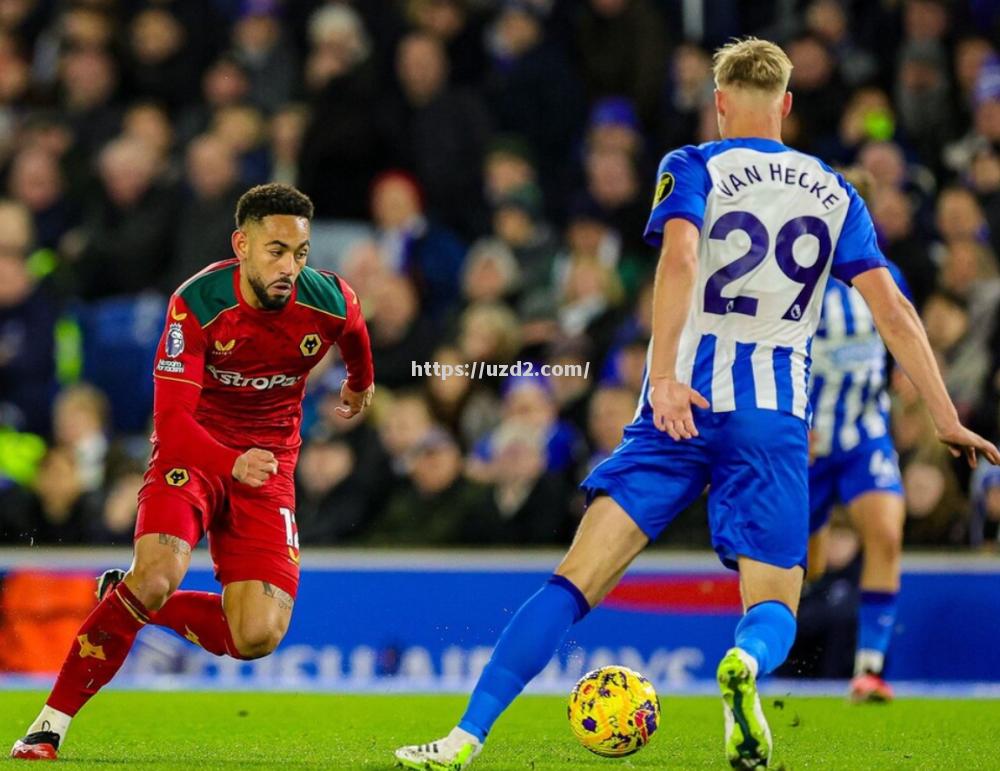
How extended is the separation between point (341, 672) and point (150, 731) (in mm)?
2960

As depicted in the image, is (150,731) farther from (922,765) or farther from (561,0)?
(561,0)

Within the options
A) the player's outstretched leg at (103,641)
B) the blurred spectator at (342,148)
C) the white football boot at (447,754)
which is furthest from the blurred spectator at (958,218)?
the white football boot at (447,754)

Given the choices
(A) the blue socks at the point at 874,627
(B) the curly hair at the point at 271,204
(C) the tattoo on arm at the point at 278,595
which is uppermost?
(B) the curly hair at the point at 271,204

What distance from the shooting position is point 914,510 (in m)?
10.3

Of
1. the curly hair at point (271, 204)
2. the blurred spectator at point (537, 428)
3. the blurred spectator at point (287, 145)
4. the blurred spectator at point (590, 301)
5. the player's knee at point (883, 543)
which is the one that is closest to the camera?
the curly hair at point (271, 204)

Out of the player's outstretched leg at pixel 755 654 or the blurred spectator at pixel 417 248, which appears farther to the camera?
the blurred spectator at pixel 417 248

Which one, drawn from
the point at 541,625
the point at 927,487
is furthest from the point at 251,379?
the point at 927,487

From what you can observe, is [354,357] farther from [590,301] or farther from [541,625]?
[590,301]

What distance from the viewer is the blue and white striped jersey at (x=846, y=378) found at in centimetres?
877

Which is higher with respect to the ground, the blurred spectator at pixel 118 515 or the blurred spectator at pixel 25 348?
the blurred spectator at pixel 25 348

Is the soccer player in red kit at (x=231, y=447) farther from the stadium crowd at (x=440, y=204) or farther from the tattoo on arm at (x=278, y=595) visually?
the stadium crowd at (x=440, y=204)

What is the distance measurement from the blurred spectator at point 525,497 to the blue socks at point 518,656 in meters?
5.21

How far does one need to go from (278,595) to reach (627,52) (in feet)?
24.6

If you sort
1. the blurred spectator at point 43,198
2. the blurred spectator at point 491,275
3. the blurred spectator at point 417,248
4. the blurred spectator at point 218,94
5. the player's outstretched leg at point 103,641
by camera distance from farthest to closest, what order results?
1. the blurred spectator at point 218,94
2. the blurred spectator at point 43,198
3. the blurred spectator at point 417,248
4. the blurred spectator at point 491,275
5. the player's outstretched leg at point 103,641
